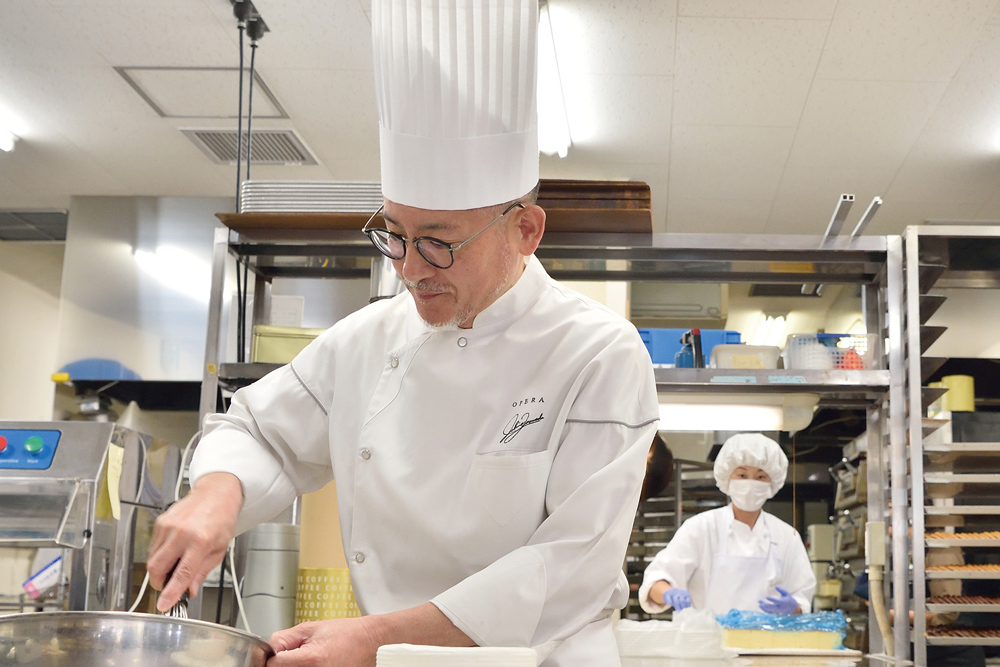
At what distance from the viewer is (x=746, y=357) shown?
2922mm

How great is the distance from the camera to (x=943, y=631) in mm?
2715

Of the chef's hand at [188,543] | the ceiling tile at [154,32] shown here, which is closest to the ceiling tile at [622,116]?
the ceiling tile at [154,32]

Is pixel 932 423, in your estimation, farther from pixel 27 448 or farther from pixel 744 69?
pixel 27 448

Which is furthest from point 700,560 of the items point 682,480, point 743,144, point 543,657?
point 543,657

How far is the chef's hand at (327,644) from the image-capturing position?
1030mm

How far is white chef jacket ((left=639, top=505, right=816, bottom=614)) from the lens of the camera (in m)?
3.41

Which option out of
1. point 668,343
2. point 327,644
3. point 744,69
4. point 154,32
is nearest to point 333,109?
point 154,32

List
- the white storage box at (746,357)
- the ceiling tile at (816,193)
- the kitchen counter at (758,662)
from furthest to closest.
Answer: the ceiling tile at (816,193) < the white storage box at (746,357) < the kitchen counter at (758,662)

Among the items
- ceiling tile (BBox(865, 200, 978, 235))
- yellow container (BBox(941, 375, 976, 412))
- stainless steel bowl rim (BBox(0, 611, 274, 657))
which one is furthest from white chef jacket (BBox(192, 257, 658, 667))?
ceiling tile (BBox(865, 200, 978, 235))

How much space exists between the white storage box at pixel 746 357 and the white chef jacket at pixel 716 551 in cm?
79

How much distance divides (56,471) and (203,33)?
198 centimetres

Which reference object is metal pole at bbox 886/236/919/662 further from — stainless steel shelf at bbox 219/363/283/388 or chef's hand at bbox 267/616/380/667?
chef's hand at bbox 267/616/380/667

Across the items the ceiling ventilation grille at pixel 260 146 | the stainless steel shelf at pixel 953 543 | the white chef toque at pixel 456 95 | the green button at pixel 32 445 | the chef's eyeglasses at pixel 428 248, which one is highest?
the ceiling ventilation grille at pixel 260 146

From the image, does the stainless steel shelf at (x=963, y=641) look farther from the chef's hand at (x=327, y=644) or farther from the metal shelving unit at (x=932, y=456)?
the chef's hand at (x=327, y=644)
